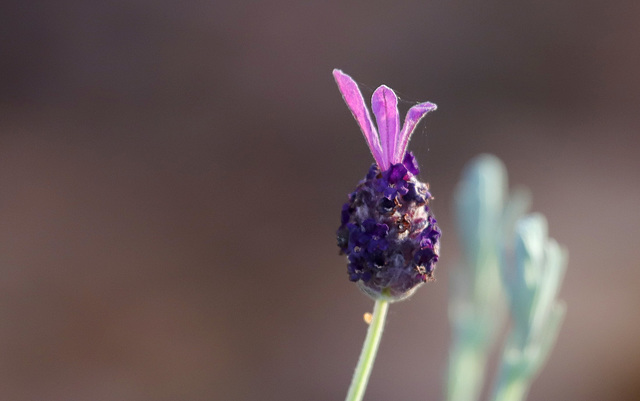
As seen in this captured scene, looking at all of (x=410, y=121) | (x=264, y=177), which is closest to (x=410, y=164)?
(x=410, y=121)

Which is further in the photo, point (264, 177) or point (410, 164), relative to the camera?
point (264, 177)

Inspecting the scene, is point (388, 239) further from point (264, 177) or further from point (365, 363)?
point (264, 177)

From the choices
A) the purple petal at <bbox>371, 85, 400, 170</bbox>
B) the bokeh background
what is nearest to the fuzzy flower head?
the purple petal at <bbox>371, 85, 400, 170</bbox>

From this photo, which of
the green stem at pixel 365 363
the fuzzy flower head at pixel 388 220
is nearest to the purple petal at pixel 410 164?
the fuzzy flower head at pixel 388 220

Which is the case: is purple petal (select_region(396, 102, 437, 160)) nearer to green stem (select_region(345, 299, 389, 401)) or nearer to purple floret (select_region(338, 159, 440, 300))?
purple floret (select_region(338, 159, 440, 300))

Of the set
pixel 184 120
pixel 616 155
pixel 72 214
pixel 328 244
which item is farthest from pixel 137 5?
pixel 616 155

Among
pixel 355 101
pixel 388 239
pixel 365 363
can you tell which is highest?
pixel 355 101

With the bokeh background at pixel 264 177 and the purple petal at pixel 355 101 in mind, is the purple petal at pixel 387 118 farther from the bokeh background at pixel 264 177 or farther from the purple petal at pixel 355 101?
the bokeh background at pixel 264 177

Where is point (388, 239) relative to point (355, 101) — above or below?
below
